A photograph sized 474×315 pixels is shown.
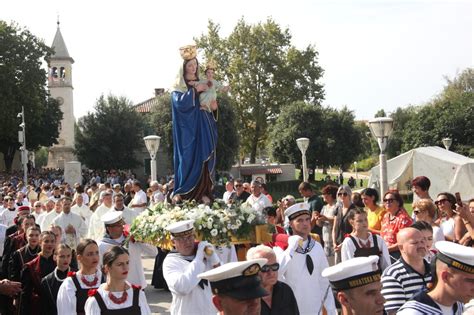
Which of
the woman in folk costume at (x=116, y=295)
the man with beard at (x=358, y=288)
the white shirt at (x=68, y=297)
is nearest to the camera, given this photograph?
the man with beard at (x=358, y=288)

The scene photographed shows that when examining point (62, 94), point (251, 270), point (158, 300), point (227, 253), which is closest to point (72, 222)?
point (158, 300)

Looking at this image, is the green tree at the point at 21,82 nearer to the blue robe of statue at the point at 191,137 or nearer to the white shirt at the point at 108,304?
the blue robe of statue at the point at 191,137

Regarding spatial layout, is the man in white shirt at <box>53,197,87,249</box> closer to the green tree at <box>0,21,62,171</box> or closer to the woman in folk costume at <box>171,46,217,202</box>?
the woman in folk costume at <box>171,46,217,202</box>

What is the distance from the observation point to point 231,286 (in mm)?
3346

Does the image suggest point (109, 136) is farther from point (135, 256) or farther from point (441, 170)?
point (135, 256)

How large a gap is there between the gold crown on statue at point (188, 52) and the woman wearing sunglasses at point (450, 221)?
16.5 ft

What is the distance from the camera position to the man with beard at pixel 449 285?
3.44 metres

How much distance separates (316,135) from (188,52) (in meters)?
44.2

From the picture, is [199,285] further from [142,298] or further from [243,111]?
[243,111]

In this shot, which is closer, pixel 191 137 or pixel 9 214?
pixel 191 137

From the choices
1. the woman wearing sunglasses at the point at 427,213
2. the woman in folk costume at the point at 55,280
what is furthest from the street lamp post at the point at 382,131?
the woman in folk costume at the point at 55,280

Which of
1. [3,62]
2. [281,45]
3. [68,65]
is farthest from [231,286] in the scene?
[68,65]

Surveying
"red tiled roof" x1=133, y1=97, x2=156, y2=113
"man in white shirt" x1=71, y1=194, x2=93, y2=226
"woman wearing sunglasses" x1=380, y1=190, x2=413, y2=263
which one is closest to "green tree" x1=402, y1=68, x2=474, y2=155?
"red tiled roof" x1=133, y1=97, x2=156, y2=113

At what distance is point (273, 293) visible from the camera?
4914mm
